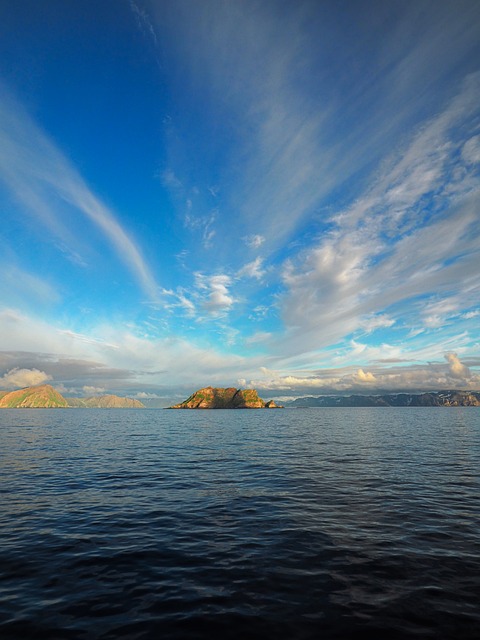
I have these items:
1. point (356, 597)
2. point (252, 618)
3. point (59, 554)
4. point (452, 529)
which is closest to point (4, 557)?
point (59, 554)

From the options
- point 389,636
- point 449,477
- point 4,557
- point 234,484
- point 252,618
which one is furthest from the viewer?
point 449,477

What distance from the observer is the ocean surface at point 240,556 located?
1043 cm

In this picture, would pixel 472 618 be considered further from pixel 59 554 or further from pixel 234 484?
pixel 234 484

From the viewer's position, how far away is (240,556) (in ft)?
49.7

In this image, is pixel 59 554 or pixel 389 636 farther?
pixel 59 554

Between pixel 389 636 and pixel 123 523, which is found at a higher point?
pixel 123 523

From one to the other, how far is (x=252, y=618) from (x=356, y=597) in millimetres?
4071

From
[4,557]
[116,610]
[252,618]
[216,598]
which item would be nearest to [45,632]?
[116,610]

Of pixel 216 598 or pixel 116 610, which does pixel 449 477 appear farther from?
pixel 116 610

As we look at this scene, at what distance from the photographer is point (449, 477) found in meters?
32.1

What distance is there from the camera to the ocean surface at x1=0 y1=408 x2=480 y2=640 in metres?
10.4

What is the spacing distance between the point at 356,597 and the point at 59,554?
13352 mm

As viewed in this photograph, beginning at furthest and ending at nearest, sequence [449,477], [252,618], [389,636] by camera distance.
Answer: [449,477], [252,618], [389,636]

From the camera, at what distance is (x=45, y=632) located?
9883 millimetres
